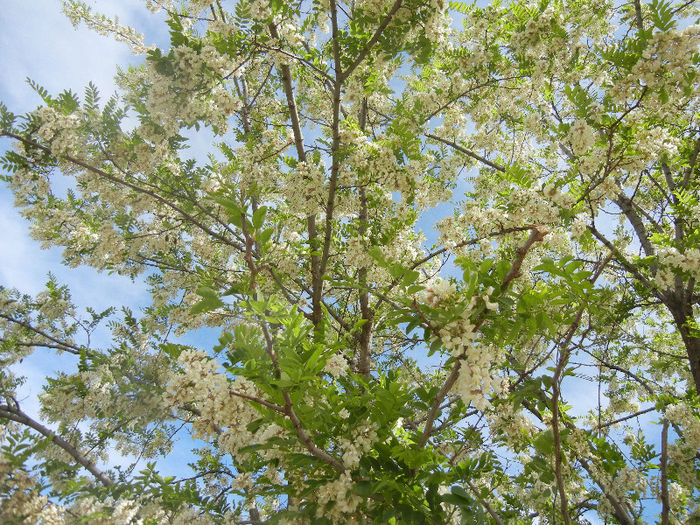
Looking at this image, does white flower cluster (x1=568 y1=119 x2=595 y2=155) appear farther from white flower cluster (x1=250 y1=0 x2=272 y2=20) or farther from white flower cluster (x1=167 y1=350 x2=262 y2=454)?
white flower cluster (x1=167 y1=350 x2=262 y2=454)

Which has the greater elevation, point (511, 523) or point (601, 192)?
point (601, 192)

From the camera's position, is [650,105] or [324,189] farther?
[324,189]

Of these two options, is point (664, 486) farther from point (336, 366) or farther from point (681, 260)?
point (336, 366)

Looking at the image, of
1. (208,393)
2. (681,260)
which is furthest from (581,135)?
(208,393)

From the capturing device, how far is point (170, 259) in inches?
256

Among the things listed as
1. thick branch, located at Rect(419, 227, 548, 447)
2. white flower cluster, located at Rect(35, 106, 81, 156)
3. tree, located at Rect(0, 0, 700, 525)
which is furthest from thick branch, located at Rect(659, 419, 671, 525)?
white flower cluster, located at Rect(35, 106, 81, 156)

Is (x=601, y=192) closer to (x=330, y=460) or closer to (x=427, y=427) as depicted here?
(x=427, y=427)

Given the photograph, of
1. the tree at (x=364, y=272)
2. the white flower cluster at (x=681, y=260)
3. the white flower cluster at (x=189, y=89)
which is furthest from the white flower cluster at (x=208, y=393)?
the white flower cluster at (x=681, y=260)

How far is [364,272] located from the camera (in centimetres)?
640

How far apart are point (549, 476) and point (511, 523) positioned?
1014 mm

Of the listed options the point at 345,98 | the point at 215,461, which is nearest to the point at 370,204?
the point at 345,98

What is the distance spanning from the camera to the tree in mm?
2244

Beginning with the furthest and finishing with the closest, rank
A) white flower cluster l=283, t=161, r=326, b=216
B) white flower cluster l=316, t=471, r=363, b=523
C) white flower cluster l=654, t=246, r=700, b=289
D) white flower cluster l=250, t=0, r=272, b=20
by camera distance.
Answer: white flower cluster l=283, t=161, r=326, b=216, white flower cluster l=654, t=246, r=700, b=289, white flower cluster l=250, t=0, r=272, b=20, white flower cluster l=316, t=471, r=363, b=523

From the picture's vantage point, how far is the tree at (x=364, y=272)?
2244 mm
